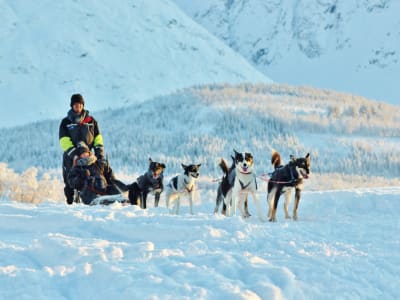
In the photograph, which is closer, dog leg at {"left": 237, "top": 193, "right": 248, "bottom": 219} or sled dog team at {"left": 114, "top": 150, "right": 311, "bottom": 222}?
sled dog team at {"left": 114, "top": 150, "right": 311, "bottom": 222}

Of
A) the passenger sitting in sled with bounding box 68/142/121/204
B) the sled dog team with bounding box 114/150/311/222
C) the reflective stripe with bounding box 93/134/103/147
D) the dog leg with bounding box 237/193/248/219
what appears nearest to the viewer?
the passenger sitting in sled with bounding box 68/142/121/204

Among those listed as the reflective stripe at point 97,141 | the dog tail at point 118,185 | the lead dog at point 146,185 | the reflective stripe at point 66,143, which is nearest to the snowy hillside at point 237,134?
the lead dog at point 146,185

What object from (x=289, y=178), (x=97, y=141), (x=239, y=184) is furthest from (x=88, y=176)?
(x=289, y=178)

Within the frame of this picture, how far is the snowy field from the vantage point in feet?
21.5

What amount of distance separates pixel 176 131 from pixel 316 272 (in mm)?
80201

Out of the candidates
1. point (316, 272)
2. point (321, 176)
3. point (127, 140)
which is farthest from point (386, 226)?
point (127, 140)

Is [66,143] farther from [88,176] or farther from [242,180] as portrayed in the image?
[242,180]

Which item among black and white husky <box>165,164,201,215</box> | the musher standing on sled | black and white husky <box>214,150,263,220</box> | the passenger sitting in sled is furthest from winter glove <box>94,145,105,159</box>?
black and white husky <box>214,150,263,220</box>

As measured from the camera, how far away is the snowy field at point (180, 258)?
6551 millimetres

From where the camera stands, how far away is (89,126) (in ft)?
42.6

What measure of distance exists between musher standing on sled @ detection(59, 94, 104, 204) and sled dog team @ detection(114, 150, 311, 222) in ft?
3.74

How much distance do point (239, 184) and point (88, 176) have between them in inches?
109

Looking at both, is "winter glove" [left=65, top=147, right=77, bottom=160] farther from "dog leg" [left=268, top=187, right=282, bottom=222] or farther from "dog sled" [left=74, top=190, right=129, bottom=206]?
"dog leg" [left=268, top=187, right=282, bottom=222]

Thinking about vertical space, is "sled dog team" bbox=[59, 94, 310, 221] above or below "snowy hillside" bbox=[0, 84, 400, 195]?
below
